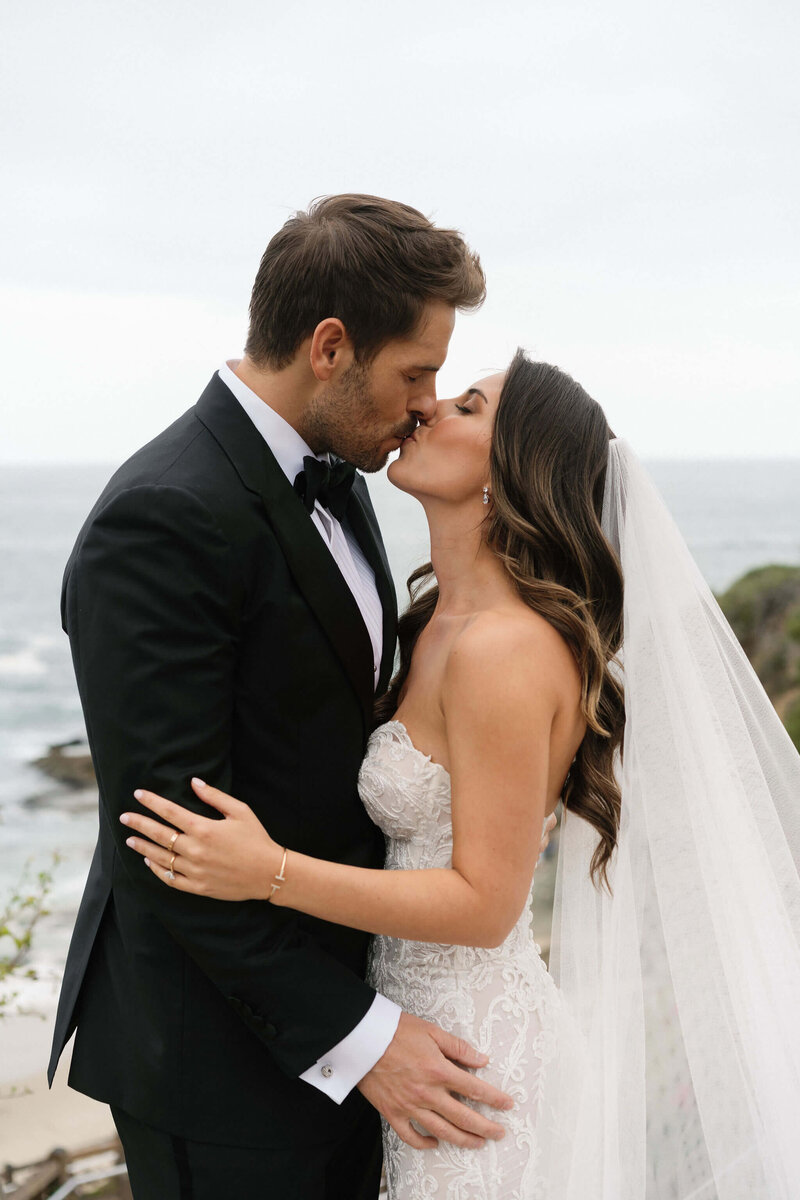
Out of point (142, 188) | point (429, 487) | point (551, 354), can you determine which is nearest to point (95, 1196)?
point (429, 487)

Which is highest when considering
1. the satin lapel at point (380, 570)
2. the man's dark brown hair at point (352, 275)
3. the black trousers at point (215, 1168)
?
the man's dark brown hair at point (352, 275)

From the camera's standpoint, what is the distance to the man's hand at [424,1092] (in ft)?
6.53

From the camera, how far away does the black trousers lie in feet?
6.59

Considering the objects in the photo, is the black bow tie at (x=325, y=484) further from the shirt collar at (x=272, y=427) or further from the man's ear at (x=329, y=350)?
the man's ear at (x=329, y=350)

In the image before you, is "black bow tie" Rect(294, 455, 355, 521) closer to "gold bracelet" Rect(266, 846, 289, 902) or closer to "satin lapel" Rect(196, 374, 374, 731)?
"satin lapel" Rect(196, 374, 374, 731)

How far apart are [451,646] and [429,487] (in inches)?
13.9

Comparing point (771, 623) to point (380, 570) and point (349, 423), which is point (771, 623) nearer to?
point (380, 570)

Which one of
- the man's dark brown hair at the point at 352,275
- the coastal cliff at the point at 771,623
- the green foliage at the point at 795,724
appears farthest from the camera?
the coastal cliff at the point at 771,623

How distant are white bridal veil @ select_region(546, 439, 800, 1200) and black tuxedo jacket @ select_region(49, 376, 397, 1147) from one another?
1.69 feet

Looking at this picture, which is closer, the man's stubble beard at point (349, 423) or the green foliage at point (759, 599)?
the man's stubble beard at point (349, 423)

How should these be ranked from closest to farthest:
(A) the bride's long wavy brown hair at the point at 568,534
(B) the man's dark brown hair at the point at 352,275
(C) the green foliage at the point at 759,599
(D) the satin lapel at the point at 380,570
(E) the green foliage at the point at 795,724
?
(B) the man's dark brown hair at the point at 352,275
(A) the bride's long wavy brown hair at the point at 568,534
(D) the satin lapel at the point at 380,570
(E) the green foliage at the point at 795,724
(C) the green foliage at the point at 759,599

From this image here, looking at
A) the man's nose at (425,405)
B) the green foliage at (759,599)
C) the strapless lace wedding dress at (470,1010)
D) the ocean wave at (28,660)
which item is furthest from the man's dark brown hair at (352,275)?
the ocean wave at (28,660)

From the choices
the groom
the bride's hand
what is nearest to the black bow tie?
the groom

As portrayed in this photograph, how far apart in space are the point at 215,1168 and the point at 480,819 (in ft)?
2.77
